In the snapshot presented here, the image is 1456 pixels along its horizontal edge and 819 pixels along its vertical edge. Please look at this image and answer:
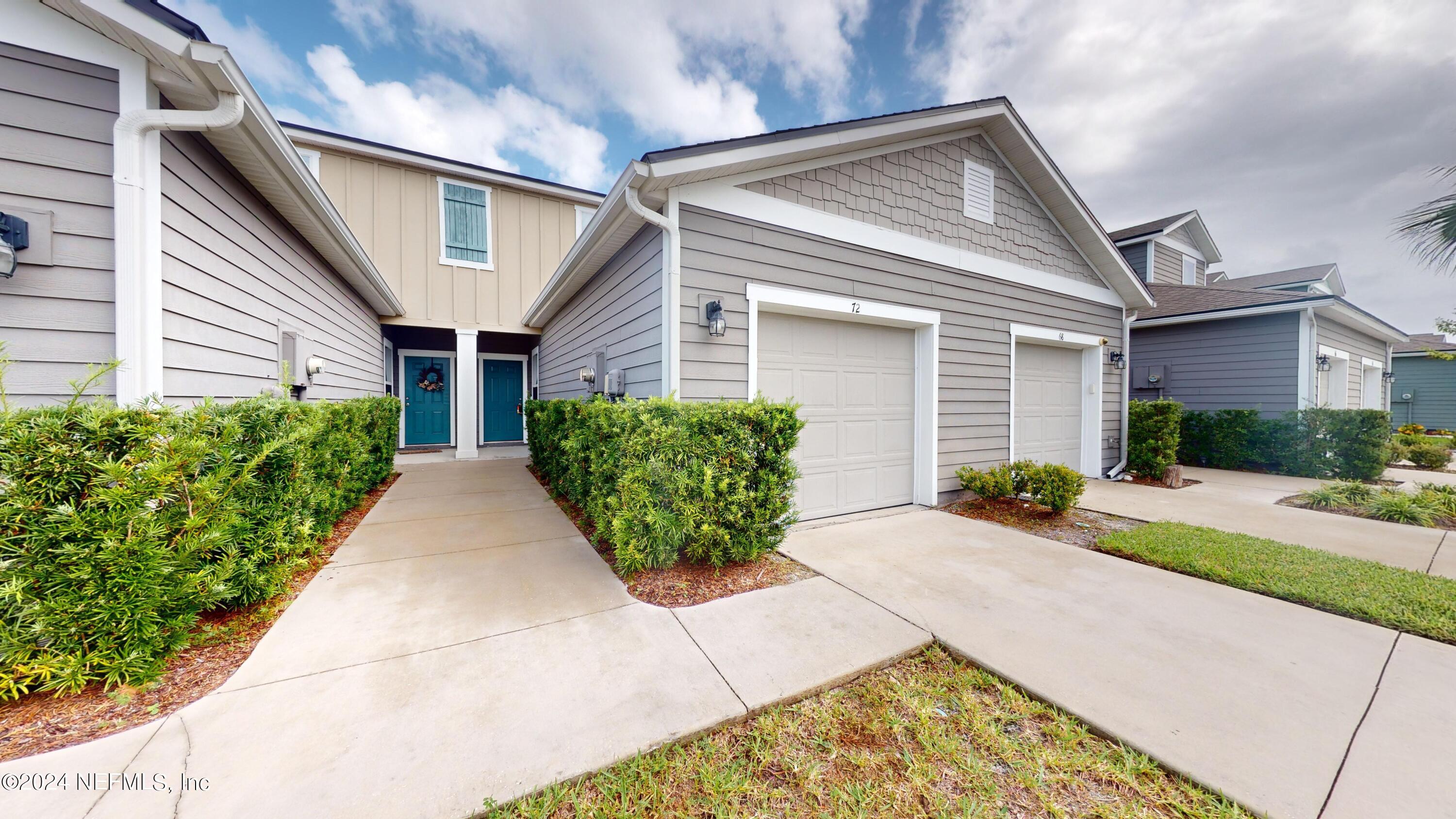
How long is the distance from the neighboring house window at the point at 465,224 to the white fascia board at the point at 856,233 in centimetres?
713

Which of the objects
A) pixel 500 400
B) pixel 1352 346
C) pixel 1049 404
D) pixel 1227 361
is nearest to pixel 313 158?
pixel 500 400

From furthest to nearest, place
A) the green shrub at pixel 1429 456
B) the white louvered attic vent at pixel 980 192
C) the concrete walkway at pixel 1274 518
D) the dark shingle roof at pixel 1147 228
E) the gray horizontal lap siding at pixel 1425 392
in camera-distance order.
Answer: the gray horizontal lap siding at pixel 1425 392
the dark shingle roof at pixel 1147 228
the green shrub at pixel 1429 456
the white louvered attic vent at pixel 980 192
the concrete walkway at pixel 1274 518

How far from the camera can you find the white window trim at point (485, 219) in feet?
28.6

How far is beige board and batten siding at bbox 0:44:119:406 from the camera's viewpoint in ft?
7.36

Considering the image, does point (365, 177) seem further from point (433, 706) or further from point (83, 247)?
point (433, 706)

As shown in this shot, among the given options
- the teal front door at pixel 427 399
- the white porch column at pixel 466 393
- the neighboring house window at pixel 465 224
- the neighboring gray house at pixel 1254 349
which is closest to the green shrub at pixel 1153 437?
the neighboring gray house at pixel 1254 349

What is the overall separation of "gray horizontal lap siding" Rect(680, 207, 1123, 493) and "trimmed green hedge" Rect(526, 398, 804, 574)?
0.70 m

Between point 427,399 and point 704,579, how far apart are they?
10.5 m

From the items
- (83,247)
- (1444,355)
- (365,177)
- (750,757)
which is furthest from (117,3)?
(1444,355)

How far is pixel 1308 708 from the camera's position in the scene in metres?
1.83

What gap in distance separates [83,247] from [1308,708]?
599 cm

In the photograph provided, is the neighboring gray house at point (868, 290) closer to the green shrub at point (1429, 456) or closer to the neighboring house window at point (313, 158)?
the neighboring house window at point (313, 158)

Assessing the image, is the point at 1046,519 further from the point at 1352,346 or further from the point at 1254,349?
the point at 1352,346

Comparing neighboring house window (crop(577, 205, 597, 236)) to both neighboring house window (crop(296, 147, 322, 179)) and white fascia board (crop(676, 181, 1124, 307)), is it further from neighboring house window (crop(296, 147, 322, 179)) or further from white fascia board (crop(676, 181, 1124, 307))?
white fascia board (crop(676, 181, 1124, 307))
